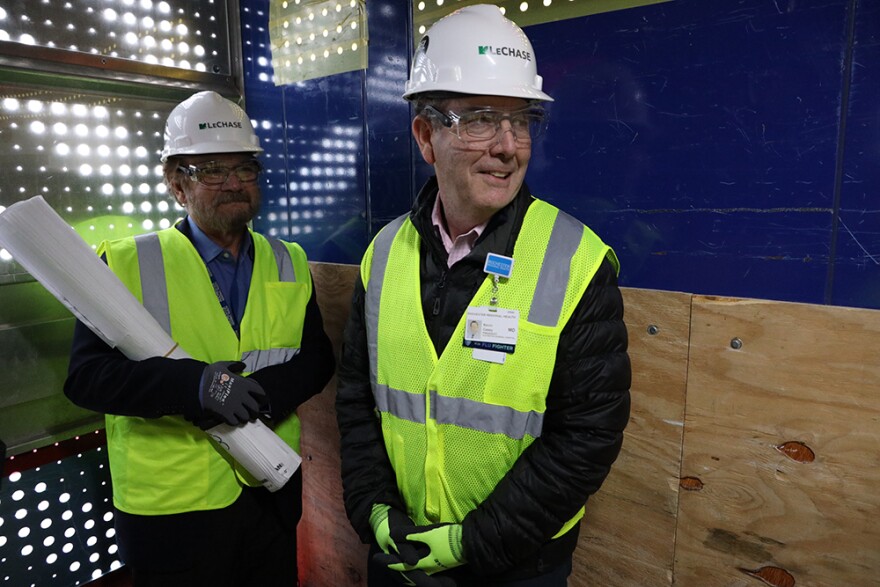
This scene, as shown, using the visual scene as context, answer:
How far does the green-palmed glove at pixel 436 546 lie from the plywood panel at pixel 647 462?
778 mm

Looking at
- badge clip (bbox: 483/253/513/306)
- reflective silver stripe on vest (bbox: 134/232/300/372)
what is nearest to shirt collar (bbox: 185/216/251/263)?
reflective silver stripe on vest (bbox: 134/232/300/372)

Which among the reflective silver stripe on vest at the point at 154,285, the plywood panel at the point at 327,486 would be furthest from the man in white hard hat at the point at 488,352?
the plywood panel at the point at 327,486

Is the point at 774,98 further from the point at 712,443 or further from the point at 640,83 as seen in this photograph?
the point at 712,443

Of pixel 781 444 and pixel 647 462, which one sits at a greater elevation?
pixel 781 444

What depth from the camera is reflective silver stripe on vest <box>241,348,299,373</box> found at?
2227mm

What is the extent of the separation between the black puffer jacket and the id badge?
0.07m

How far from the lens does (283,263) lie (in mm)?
2438

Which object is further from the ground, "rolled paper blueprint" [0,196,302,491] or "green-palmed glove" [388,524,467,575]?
"rolled paper blueprint" [0,196,302,491]

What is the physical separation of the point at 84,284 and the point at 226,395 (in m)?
0.59

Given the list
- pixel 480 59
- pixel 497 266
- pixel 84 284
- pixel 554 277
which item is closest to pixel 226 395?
pixel 84 284

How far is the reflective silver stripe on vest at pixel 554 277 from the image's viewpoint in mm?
1516

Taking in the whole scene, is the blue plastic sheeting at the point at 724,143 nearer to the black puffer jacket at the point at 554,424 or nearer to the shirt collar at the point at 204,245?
the black puffer jacket at the point at 554,424

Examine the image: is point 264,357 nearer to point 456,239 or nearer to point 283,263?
point 283,263

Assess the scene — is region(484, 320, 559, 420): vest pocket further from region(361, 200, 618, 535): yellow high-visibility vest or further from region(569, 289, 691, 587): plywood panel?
region(569, 289, 691, 587): plywood panel
